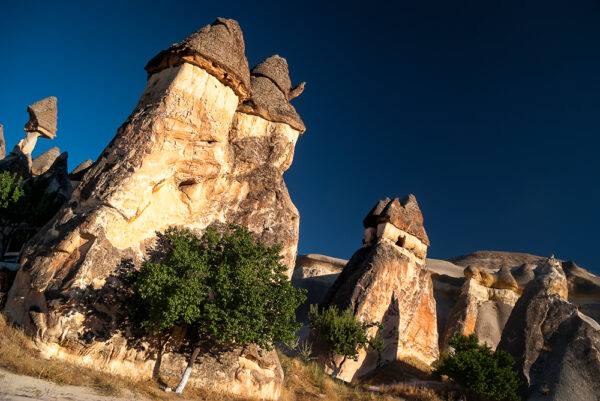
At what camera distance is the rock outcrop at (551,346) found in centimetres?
1327

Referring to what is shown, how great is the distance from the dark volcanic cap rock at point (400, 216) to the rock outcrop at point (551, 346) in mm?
5816

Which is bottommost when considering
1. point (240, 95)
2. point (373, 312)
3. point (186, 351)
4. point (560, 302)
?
point (186, 351)

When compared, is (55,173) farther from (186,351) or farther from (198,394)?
(198,394)

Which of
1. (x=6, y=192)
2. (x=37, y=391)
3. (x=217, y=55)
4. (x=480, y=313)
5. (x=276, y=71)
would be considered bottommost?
(x=37, y=391)

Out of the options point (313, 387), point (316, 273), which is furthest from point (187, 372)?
point (316, 273)

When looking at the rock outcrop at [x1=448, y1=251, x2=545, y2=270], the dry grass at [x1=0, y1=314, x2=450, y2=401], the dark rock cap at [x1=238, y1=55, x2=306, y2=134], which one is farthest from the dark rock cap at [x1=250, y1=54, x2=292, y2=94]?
the rock outcrop at [x1=448, y1=251, x2=545, y2=270]

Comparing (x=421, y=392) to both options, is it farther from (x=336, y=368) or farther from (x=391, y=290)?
(x=391, y=290)

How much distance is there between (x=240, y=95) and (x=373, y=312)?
413 inches

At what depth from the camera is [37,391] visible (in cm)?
693

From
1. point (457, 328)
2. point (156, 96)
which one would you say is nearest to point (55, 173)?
point (156, 96)

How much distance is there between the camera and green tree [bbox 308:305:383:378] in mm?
16047

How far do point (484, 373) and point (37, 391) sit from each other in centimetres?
1287

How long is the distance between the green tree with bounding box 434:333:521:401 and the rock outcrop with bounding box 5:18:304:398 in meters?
6.89

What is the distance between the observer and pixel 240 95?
14.3m
